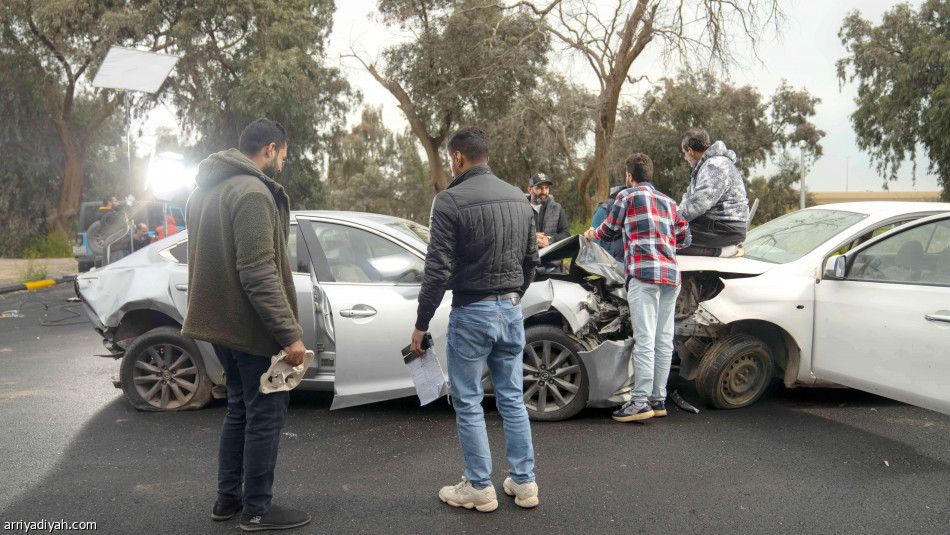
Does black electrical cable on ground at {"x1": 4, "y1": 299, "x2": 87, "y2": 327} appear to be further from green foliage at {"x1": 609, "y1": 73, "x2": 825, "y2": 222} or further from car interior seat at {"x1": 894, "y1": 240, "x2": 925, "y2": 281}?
green foliage at {"x1": 609, "y1": 73, "x2": 825, "y2": 222}

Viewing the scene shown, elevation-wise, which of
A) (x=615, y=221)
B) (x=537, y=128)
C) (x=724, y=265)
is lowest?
(x=724, y=265)

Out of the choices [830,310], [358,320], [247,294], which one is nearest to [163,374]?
[358,320]

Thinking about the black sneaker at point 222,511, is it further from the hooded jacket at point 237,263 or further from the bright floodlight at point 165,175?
the bright floodlight at point 165,175

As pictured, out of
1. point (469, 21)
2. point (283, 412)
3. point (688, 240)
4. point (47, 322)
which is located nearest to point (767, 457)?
point (688, 240)

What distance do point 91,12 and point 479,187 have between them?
885 inches

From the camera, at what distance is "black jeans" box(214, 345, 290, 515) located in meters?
3.11

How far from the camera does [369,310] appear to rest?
15.1ft

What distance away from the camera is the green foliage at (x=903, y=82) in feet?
85.1

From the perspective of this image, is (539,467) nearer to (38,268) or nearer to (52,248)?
(38,268)

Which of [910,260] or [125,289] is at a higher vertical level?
[910,260]

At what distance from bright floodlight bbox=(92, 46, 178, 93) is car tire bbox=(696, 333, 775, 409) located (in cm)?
950

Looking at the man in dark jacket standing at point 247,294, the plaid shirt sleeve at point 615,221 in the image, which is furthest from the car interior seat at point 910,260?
the man in dark jacket standing at point 247,294

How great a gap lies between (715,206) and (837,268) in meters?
1.14

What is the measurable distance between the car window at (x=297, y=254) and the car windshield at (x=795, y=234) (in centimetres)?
350
